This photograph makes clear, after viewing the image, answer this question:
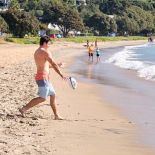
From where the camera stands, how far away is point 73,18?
9656 cm

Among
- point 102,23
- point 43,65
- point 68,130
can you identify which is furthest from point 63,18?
point 68,130

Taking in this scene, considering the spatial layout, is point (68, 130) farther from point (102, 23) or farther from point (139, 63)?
point (102, 23)

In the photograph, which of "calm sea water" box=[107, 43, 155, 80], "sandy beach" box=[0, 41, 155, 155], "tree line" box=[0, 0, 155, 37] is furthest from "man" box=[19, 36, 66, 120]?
"tree line" box=[0, 0, 155, 37]

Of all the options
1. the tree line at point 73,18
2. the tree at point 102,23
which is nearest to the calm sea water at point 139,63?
the tree line at point 73,18

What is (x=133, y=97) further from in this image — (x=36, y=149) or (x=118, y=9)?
(x=118, y=9)

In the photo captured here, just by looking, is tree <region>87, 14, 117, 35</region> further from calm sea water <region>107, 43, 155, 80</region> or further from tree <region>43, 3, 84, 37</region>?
calm sea water <region>107, 43, 155, 80</region>

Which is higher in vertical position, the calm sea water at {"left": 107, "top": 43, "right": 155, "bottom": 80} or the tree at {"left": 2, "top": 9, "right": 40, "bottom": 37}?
the tree at {"left": 2, "top": 9, "right": 40, "bottom": 37}

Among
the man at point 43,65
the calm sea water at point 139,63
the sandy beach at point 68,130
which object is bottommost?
the calm sea water at point 139,63

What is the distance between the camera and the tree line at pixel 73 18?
70000 mm

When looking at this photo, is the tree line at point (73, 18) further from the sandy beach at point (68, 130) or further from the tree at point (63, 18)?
the sandy beach at point (68, 130)

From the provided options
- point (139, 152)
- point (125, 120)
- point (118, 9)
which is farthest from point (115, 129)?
point (118, 9)

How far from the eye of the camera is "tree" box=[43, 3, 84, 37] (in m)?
96.2

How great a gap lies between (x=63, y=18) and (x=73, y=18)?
2096 millimetres

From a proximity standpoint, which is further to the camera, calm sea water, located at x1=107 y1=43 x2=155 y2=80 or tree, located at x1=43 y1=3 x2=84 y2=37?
tree, located at x1=43 y1=3 x2=84 y2=37
